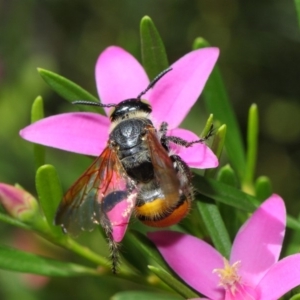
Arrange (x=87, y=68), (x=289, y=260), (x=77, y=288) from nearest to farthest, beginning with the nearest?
(x=289, y=260) < (x=77, y=288) < (x=87, y=68)

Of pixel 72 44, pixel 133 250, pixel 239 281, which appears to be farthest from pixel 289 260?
pixel 72 44

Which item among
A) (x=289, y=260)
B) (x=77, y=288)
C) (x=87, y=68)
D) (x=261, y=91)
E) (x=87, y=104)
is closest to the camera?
(x=289, y=260)

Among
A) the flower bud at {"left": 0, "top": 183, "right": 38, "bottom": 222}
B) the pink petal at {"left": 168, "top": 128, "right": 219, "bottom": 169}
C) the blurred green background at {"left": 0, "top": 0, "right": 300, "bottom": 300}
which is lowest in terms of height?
the flower bud at {"left": 0, "top": 183, "right": 38, "bottom": 222}

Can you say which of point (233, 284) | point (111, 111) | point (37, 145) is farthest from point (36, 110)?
point (233, 284)

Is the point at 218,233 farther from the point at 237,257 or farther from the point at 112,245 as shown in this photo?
the point at 112,245

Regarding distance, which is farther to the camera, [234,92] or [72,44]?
[72,44]

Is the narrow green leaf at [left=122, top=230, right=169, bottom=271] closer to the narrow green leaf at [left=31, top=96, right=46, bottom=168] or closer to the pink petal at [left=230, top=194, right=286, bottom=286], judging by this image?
the pink petal at [left=230, top=194, right=286, bottom=286]

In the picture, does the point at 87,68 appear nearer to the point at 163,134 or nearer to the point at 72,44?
the point at 72,44

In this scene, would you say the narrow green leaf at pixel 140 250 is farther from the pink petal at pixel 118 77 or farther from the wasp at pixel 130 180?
the pink petal at pixel 118 77

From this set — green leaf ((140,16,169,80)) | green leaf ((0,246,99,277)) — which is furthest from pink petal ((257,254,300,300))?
green leaf ((140,16,169,80))
